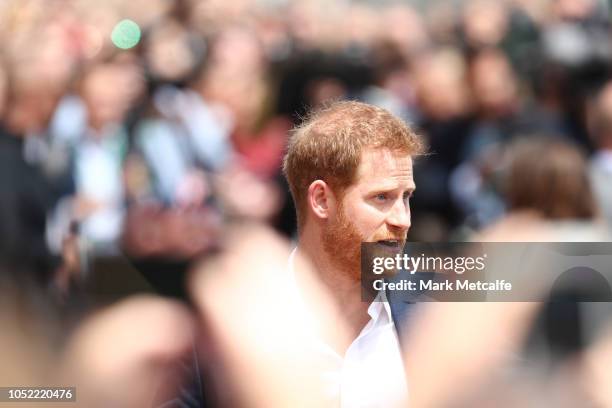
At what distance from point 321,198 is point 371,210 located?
0.06m

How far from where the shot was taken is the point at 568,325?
107 cm

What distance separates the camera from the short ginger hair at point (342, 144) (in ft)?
3.29

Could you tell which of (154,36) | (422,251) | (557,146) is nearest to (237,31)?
(154,36)

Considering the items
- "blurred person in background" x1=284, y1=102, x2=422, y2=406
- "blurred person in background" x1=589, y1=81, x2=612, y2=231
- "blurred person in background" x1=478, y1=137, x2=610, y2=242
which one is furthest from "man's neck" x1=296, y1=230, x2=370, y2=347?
"blurred person in background" x1=589, y1=81, x2=612, y2=231

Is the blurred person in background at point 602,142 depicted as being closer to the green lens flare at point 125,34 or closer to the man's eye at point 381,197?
the man's eye at point 381,197

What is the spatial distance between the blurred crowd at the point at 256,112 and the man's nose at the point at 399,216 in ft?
0.55

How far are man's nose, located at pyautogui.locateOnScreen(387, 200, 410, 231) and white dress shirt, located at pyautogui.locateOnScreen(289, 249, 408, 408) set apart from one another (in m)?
0.09

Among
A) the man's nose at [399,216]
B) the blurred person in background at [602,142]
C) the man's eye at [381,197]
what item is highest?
the blurred person in background at [602,142]

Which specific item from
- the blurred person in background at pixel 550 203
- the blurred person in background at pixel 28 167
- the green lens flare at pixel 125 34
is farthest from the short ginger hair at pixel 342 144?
the green lens flare at pixel 125 34

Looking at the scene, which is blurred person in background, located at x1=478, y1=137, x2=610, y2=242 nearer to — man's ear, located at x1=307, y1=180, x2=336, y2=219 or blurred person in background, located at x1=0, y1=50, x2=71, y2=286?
man's ear, located at x1=307, y1=180, x2=336, y2=219

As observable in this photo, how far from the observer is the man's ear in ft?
3.36

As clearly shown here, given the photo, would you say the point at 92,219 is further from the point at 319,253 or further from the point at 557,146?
the point at 557,146

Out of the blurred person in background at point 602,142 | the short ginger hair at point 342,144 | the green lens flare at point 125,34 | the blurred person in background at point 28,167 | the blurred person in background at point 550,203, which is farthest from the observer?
the green lens flare at point 125,34

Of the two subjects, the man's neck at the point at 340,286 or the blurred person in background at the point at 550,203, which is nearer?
the man's neck at the point at 340,286
